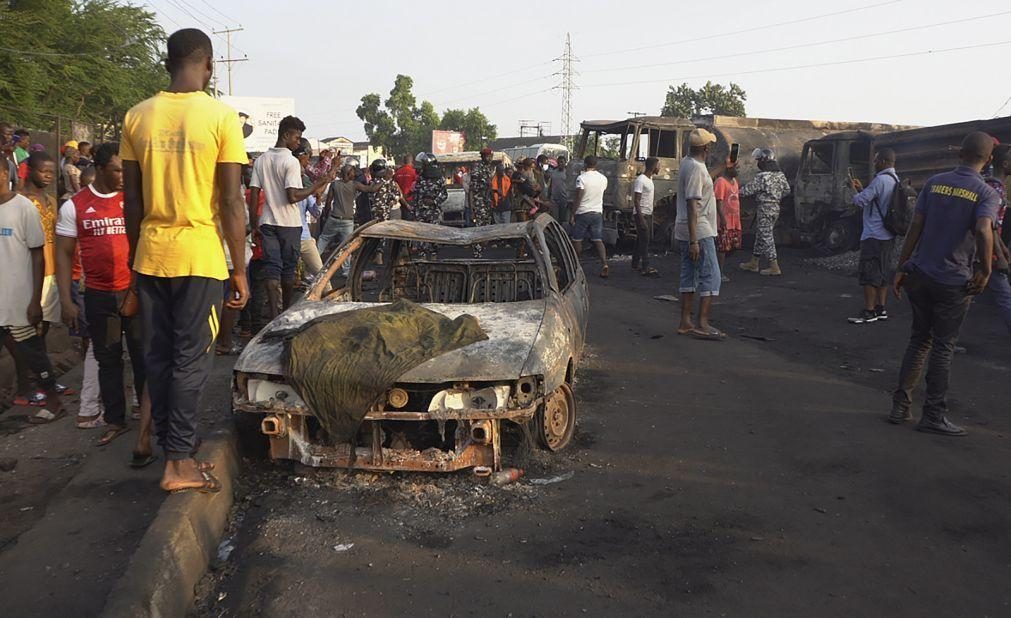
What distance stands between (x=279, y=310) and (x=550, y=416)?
3567mm

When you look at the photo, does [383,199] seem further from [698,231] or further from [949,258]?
[949,258]

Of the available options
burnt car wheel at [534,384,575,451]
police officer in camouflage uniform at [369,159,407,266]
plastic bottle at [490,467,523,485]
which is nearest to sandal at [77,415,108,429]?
plastic bottle at [490,467,523,485]

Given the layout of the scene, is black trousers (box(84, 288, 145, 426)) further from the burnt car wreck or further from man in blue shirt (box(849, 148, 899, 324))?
man in blue shirt (box(849, 148, 899, 324))

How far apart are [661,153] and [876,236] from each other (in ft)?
26.4

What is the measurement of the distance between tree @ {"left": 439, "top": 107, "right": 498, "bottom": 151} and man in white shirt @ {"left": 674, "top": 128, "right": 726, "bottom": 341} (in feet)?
224

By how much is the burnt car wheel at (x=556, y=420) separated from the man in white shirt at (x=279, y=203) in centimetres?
332

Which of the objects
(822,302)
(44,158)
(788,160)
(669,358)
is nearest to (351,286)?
(44,158)

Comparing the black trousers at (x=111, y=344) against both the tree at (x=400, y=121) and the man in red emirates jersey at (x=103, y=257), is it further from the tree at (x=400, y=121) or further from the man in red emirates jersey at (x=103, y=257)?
the tree at (x=400, y=121)

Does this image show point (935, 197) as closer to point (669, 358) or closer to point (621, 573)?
point (669, 358)

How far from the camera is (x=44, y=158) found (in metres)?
5.82

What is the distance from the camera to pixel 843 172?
15055mm

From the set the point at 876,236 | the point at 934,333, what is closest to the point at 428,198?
the point at 876,236

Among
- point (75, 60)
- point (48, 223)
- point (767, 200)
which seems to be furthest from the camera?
point (75, 60)

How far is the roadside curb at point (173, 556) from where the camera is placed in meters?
2.92
